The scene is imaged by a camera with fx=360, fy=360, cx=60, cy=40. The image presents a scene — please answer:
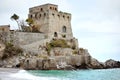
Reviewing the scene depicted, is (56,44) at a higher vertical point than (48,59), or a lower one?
higher

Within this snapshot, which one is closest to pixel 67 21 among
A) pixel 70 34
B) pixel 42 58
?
pixel 70 34

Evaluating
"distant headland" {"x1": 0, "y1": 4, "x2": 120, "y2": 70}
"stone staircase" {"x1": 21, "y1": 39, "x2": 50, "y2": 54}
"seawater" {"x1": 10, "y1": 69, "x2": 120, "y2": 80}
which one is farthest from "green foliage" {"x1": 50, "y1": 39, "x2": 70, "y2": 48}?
"seawater" {"x1": 10, "y1": 69, "x2": 120, "y2": 80}

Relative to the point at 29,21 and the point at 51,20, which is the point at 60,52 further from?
the point at 29,21

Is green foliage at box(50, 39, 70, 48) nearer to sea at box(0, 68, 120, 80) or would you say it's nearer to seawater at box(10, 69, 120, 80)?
seawater at box(10, 69, 120, 80)

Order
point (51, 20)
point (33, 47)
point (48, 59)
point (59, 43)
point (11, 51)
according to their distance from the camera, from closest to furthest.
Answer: point (48, 59)
point (11, 51)
point (33, 47)
point (59, 43)
point (51, 20)

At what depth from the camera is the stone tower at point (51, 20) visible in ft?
226

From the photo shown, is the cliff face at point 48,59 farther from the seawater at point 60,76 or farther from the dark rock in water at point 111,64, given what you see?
the seawater at point 60,76

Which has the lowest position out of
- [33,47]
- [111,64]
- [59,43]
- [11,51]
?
[111,64]

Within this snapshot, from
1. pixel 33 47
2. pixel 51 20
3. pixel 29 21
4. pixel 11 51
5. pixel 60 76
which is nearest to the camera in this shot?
pixel 60 76

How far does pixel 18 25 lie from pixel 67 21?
10.0 meters

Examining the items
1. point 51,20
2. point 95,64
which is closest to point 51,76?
point 95,64

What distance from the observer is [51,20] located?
69375 millimetres

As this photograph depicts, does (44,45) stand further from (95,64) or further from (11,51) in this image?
(95,64)

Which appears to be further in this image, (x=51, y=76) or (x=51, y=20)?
(x=51, y=20)
